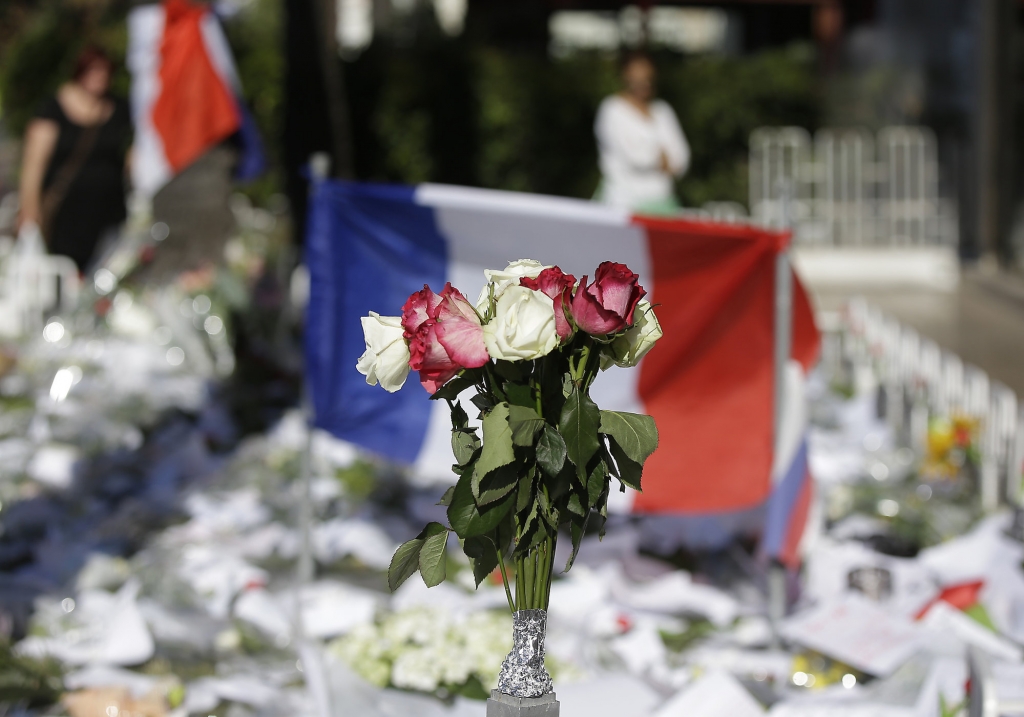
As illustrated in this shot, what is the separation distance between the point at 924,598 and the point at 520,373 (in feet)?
7.78

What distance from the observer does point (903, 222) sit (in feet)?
36.6

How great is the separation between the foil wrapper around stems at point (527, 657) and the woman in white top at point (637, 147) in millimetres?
5042

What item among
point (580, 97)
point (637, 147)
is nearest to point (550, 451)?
point (637, 147)

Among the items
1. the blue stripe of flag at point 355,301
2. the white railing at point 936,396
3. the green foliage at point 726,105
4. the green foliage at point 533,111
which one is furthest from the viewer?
the green foliage at point 726,105

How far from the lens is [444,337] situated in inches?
74.1

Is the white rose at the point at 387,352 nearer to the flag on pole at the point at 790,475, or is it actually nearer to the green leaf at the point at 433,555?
the green leaf at the point at 433,555

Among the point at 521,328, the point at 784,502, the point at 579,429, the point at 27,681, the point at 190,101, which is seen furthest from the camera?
the point at 190,101

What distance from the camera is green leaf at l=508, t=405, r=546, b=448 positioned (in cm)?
189

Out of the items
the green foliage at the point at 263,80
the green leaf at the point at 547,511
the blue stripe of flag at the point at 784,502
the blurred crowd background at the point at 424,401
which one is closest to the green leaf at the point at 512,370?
the green leaf at the point at 547,511

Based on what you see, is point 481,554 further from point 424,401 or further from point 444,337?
point 424,401

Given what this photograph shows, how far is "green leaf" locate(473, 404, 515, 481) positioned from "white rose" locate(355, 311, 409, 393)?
6.5 inches

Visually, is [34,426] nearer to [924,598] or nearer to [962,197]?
[924,598]

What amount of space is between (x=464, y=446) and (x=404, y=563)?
0.23 meters

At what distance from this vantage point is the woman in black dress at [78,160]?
261 inches
